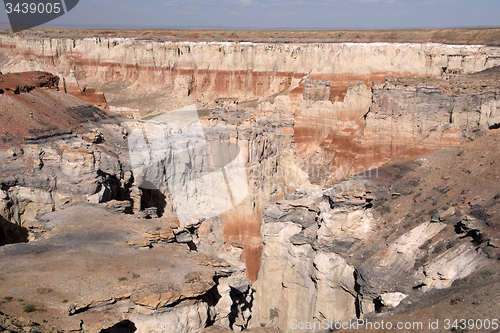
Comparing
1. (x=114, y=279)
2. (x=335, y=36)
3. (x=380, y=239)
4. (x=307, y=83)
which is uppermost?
(x=335, y=36)

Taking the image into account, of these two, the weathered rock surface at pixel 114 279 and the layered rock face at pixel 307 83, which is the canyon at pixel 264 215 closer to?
the weathered rock surface at pixel 114 279

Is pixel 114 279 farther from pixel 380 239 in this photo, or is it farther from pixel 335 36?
pixel 335 36

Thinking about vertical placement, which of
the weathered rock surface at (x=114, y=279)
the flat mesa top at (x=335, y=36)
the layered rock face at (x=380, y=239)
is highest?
the flat mesa top at (x=335, y=36)

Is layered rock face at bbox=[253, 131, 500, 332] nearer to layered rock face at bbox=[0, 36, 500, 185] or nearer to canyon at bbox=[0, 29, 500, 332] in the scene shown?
canyon at bbox=[0, 29, 500, 332]

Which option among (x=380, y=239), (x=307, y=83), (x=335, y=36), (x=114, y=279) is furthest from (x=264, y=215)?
(x=335, y=36)

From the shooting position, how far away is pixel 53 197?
15102 mm

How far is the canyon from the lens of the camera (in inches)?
375

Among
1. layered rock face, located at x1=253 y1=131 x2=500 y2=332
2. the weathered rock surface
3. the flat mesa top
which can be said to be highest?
the flat mesa top

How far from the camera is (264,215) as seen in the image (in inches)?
729

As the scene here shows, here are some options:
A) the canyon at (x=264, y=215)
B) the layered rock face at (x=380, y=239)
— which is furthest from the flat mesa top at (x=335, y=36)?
A: the layered rock face at (x=380, y=239)

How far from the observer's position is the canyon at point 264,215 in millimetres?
9516

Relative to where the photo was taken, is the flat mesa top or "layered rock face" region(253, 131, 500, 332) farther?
the flat mesa top

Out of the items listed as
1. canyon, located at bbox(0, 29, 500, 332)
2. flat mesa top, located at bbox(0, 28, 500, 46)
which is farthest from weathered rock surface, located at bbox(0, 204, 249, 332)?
flat mesa top, located at bbox(0, 28, 500, 46)

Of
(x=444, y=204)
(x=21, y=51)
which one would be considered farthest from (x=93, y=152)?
(x=21, y=51)
